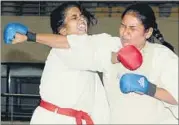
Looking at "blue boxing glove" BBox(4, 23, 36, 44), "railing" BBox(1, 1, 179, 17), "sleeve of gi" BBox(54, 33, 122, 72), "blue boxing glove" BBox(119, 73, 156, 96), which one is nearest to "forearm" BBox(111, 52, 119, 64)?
"sleeve of gi" BBox(54, 33, 122, 72)

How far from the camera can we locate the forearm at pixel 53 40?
6.46 ft

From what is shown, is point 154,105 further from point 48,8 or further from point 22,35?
point 48,8

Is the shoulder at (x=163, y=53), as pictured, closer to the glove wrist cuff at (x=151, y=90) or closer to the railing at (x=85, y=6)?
the glove wrist cuff at (x=151, y=90)

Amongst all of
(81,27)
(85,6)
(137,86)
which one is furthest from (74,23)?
(85,6)

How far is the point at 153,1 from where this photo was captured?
5.39m

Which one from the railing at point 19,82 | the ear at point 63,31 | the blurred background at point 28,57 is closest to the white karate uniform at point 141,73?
the ear at point 63,31

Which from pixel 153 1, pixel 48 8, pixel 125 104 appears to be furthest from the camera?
pixel 48 8

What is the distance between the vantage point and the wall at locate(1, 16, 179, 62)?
5102 millimetres

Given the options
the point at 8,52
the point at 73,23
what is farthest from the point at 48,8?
the point at 73,23

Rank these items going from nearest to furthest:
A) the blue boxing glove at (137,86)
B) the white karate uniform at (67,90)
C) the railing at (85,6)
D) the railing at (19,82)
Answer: the blue boxing glove at (137,86) < the white karate uniform at (67,90) < the railing at (19,82) < the railing at (85,6)

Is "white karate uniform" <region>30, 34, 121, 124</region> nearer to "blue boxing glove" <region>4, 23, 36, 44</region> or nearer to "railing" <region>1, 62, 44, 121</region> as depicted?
"blue boxing glove" <region>4, 23, 36, 44</region>

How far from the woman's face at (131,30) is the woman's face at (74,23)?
24cm

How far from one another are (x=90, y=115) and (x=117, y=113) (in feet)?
0.56

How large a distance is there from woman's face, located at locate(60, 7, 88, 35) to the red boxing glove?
308 millimetres
